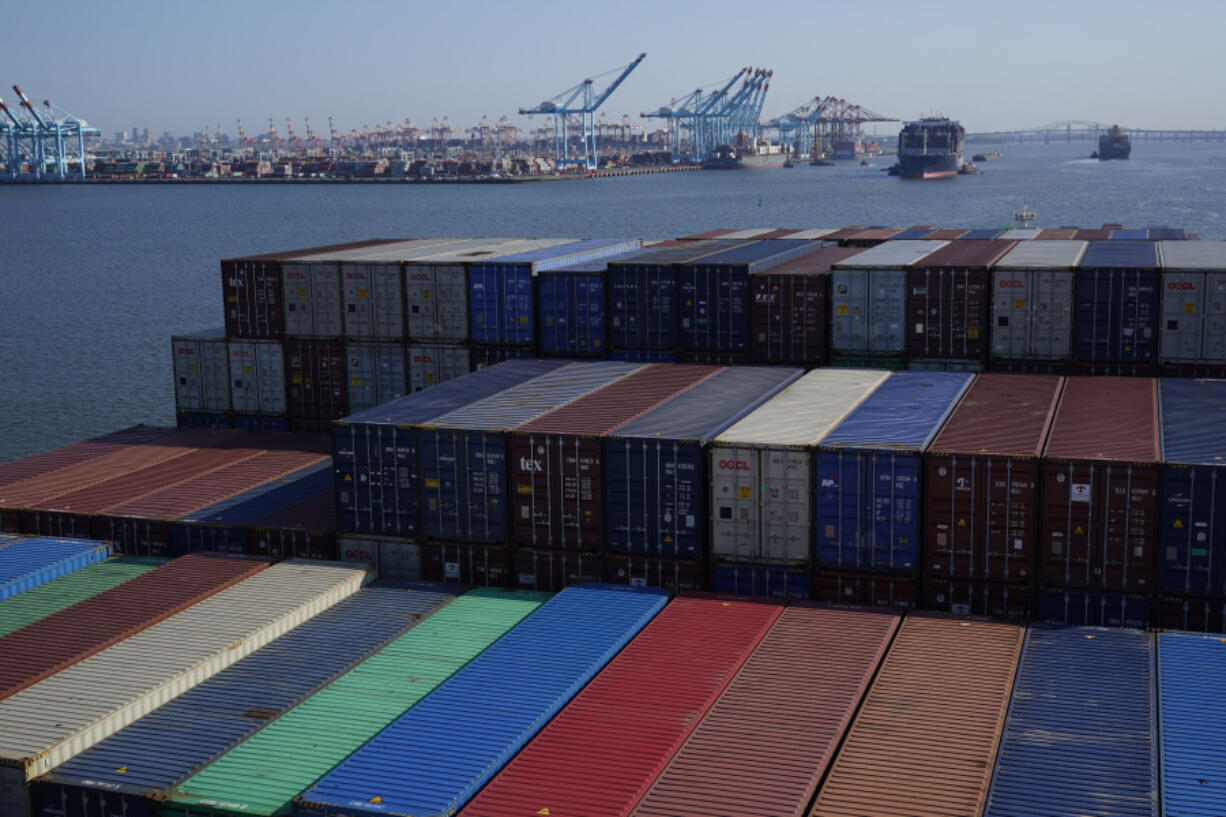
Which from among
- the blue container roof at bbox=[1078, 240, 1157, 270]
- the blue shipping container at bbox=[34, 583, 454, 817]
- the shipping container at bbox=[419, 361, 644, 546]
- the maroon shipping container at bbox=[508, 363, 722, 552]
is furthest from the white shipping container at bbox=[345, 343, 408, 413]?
the blue container roof at bbox=[1078, 240, 1157, 270]

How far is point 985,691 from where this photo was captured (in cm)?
2053

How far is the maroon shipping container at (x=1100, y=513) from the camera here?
2325 cm

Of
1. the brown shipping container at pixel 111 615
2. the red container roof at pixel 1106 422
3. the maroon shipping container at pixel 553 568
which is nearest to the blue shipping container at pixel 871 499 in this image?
the red container roof at pixel 1106 422

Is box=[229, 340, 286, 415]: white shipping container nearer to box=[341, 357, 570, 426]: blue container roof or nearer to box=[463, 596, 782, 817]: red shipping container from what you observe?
box=[341, 357, 570, 426]: blue container roof

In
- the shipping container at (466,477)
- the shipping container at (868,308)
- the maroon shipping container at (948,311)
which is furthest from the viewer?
the shipping container at (868,308)

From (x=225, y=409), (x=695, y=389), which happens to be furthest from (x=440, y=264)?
(x=695, y=389)

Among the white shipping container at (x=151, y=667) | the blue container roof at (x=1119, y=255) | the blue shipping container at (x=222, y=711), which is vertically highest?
the blue container roof at (x=1119, y=255)

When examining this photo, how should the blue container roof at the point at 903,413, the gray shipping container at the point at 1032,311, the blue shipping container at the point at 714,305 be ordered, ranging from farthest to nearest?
the blue shipping container at the point at 714,305, the gray shipping container at the point at 1032,311, the blue container roof at the point at 903,413

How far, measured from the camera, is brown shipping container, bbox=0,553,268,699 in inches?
884

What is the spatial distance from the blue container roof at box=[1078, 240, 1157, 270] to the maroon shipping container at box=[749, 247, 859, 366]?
753 cm

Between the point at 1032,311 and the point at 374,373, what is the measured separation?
20591 mm

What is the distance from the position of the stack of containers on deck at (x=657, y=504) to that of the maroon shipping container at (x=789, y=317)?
36.4 feet

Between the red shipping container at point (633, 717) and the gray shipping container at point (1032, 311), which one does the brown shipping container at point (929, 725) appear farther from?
the gray shipping container at point (1032, 311)

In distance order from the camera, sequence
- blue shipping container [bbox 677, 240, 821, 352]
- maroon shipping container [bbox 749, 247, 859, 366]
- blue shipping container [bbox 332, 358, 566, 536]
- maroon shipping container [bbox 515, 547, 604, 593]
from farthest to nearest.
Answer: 1. blue shipping container [bbox 677, 240, 821, 352]
2. maroon shipping container [bbox 749, 247, 859, 366]
3. blue shipping container [bbox 332, 358, 566, 536]
4. maroon shipping container [bbox 515, 547, 604, 593]
